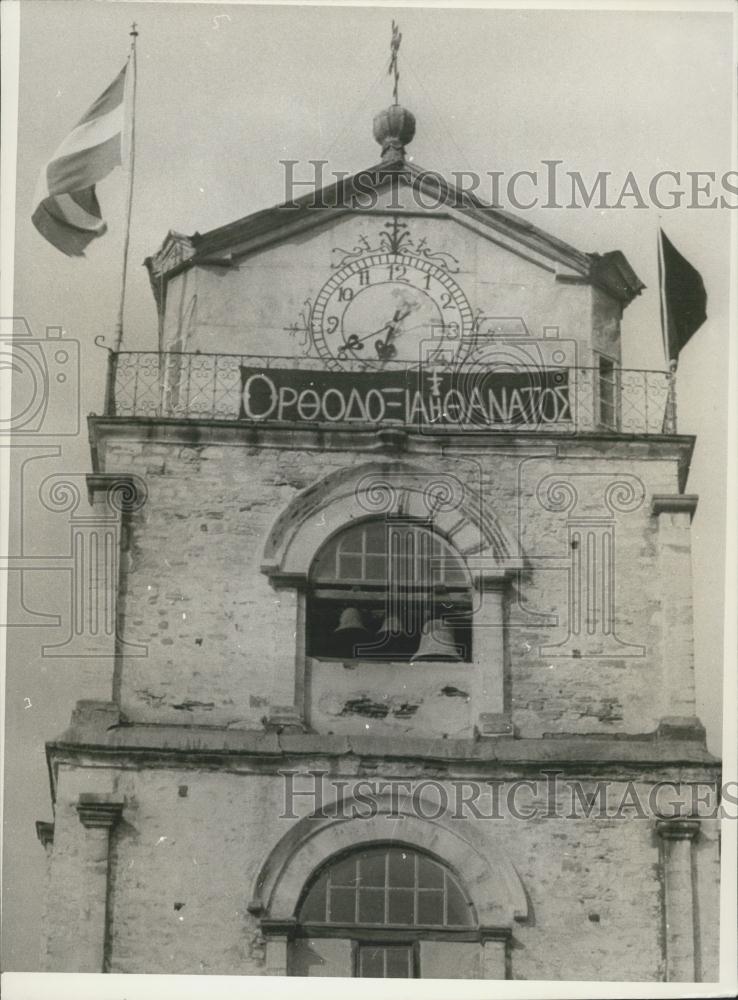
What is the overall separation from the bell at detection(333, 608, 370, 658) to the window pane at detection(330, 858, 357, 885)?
1.18 m

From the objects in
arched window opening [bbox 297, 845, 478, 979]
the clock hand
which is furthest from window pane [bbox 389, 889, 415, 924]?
the clock hand

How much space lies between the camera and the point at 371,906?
12672 mm

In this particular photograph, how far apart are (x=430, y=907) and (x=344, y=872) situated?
1.69 ft

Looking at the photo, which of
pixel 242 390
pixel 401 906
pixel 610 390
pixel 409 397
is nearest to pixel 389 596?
pixel 409 397

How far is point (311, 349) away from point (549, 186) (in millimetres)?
1709

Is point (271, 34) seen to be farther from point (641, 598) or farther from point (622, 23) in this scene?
point (641, 598)

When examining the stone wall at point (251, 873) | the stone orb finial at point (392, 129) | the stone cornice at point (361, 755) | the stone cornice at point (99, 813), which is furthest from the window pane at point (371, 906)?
the stone orb finial at point (392, 129)

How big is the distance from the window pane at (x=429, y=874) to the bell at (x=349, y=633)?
49.0 inches

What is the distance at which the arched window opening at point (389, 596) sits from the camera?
42.8 ft

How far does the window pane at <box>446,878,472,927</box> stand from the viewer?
12.6 meters

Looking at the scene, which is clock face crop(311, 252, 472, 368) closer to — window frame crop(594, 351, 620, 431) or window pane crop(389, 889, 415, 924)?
window frame crop(594, 351, 620, 431)

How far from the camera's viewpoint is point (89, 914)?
41.2ft

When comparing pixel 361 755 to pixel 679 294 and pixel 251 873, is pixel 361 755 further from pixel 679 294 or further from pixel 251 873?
pixel 679 294

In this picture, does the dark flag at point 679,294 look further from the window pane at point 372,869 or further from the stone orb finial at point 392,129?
the window pane at point 372,869
